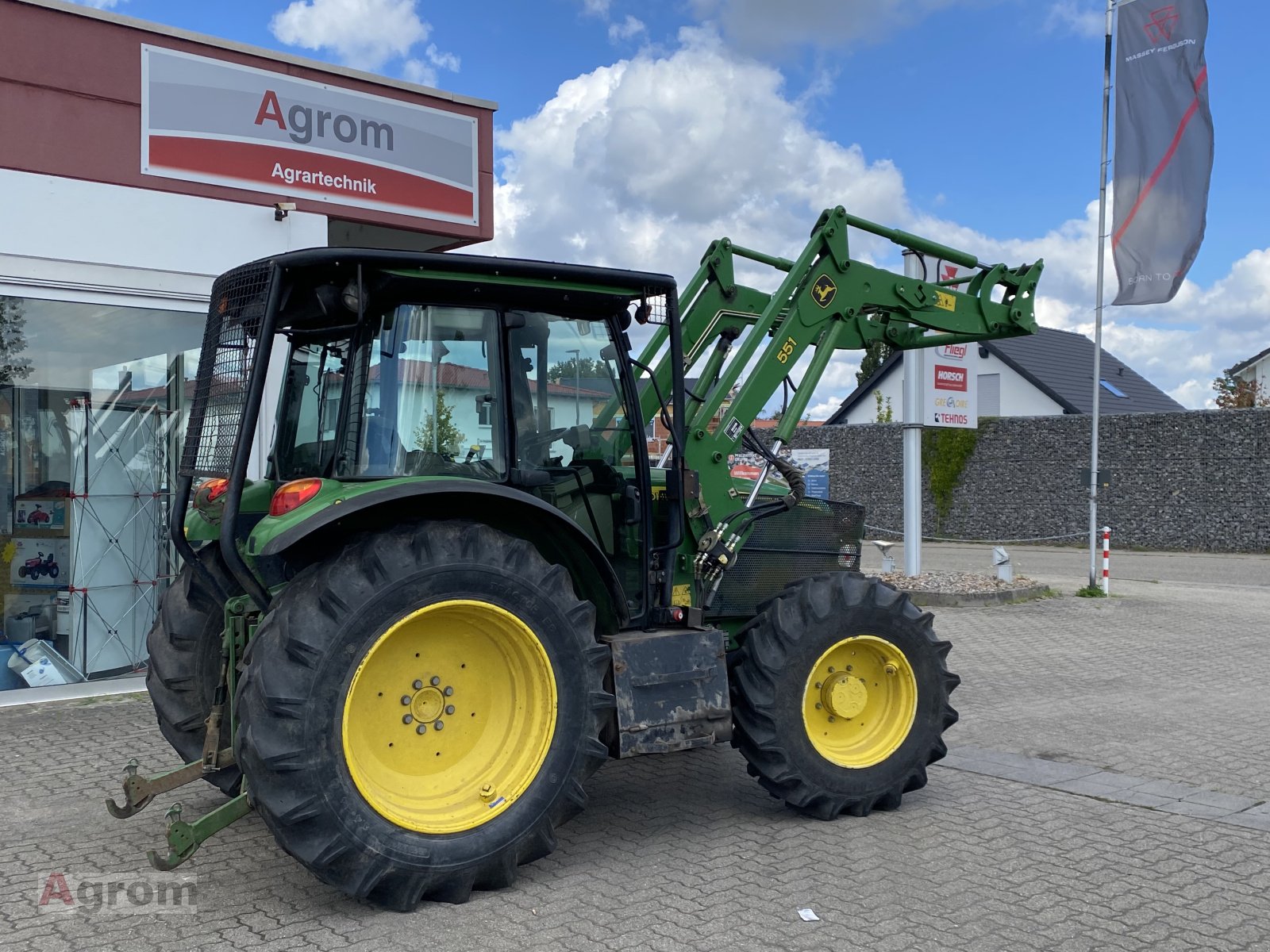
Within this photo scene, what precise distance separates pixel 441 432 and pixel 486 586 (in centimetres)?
72

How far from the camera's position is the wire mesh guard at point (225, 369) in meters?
4.83

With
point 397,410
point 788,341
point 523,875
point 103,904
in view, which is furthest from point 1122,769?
point 103,904

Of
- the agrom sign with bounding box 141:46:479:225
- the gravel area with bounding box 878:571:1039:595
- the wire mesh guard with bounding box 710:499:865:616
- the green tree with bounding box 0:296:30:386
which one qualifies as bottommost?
the gravel area with bounding box 878:571:1039:595

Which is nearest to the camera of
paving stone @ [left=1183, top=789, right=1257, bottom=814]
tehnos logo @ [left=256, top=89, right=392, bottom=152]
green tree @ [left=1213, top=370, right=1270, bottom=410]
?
paving stone @ [left=1183, top=789, right=1257, bottom=814]

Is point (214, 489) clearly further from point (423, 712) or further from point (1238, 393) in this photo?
point (1238, 393)

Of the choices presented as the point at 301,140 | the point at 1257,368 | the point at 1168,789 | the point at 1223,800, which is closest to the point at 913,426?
the point at 301,140

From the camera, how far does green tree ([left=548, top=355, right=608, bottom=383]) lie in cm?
501

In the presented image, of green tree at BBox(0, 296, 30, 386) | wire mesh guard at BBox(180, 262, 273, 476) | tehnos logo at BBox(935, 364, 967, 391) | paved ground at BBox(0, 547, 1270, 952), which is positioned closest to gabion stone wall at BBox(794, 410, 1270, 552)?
tehnos logo at BBox(935, 364, 967, 391)

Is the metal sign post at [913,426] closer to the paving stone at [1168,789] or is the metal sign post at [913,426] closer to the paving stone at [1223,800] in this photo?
the paving stone at [1168,789]

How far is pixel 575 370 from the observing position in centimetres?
507

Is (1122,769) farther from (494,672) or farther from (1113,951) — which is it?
(494,672)

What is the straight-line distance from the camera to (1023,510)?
25453 millimetres

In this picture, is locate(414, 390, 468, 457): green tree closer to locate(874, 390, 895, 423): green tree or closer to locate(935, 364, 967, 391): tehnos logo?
locate(935, 364, 967, 391): tehnos logo

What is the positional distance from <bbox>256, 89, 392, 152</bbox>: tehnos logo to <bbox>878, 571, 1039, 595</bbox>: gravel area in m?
8.21
